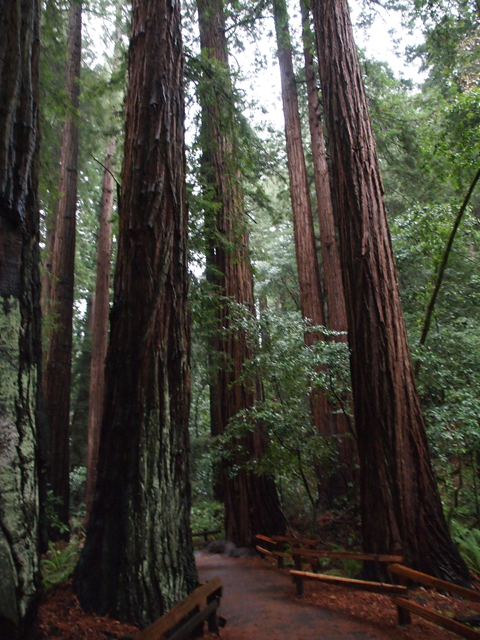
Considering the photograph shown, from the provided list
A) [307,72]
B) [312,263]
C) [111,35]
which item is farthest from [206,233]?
[111,35]

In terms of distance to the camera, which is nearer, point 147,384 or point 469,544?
point 147,384

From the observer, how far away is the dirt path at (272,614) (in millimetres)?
4555

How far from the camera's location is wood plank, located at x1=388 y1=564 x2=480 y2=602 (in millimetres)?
4027

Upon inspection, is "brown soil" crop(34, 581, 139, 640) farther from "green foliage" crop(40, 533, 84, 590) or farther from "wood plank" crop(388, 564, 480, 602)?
"wood plank" crop(388, 564, 480, 602)

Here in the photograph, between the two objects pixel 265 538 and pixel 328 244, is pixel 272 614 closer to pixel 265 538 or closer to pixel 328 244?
pixel 265 538

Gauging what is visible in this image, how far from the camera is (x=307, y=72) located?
14359mm

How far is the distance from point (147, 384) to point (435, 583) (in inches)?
134

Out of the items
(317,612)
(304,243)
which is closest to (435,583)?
(317,612)

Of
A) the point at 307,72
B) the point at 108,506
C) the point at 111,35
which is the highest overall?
the point at 111,35

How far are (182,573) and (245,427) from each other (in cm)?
429

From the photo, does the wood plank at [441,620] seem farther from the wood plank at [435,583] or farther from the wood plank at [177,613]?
the wood plank at [177,613]

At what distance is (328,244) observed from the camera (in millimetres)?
13086

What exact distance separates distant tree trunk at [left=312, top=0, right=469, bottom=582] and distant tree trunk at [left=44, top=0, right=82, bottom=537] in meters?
5.75

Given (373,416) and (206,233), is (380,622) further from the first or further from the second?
(206,233)
